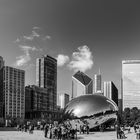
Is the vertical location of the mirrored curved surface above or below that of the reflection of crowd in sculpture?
above

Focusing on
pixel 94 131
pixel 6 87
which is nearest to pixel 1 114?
pixel 6 87

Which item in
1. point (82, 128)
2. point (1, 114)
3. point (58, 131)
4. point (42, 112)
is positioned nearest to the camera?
point (58, 131)

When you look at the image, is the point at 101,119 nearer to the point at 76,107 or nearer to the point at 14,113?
the point at 76,107

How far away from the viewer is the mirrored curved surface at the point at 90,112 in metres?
34.9

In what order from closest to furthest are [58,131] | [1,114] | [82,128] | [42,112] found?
[58,131] → [82,128] → [1,114] → [42,112]

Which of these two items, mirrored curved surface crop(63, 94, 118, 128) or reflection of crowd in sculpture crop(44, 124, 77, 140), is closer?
reflection of crowd in sculpture crop(44, 124, 77, 140)

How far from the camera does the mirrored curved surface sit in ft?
115

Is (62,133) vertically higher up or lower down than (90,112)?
lower down

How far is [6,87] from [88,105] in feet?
560

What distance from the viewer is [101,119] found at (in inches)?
1389

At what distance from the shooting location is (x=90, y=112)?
3494 centimetres

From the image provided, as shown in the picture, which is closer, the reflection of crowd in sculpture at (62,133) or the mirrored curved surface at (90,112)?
the reflection of crowd in sculpture at (62,133)

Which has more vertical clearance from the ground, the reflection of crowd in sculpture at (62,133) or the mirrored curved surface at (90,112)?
the mirrored curved surface at (90,112)

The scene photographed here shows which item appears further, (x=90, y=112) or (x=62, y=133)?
(x=90, y=112)
